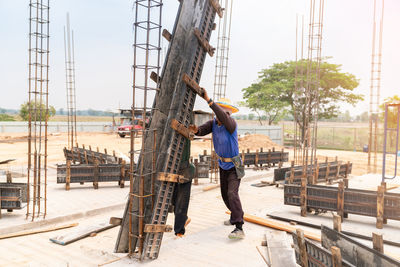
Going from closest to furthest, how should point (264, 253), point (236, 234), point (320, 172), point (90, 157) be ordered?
point (264, 253) → point (236, 234) → point (320, 172) → point (90, 157)

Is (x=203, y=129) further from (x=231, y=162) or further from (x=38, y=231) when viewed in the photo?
(x=38, y=231)

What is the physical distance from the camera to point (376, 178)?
539 inches

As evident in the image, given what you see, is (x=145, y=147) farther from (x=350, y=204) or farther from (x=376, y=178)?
(x=376, y=178)

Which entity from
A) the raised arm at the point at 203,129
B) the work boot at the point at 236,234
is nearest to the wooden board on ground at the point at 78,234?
the work boot at the point at 236,234

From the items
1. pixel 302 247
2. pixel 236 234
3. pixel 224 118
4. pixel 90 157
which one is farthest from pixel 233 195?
pixel 90 157

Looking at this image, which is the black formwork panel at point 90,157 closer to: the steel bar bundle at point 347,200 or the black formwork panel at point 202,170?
the black formwork panel at point 202,170

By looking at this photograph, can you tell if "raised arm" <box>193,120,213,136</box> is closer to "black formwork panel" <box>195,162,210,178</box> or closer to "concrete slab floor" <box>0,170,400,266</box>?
"concrete slab floor" <box>0,170,400,266</box>

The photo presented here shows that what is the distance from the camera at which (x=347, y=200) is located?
6945 mm

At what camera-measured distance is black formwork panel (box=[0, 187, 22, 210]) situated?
7.16m

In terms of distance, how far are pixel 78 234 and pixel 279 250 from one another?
3.67 metres

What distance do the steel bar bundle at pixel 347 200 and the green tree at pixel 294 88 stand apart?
2512 centimetres

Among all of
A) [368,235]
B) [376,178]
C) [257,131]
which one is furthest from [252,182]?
[257,131]

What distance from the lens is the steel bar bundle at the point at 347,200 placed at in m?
6.46

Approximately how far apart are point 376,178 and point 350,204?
797 centimetres
